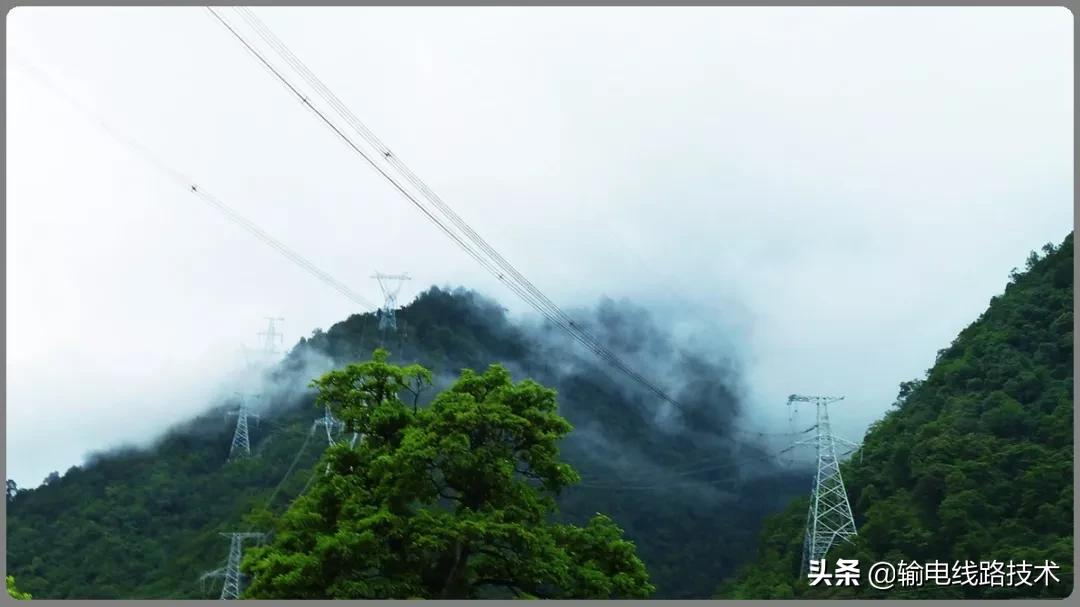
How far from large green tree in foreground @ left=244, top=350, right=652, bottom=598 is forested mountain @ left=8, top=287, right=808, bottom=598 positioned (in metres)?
16.4

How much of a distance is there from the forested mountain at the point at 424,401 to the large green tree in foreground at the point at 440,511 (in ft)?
53.9

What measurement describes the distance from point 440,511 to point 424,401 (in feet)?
52.9

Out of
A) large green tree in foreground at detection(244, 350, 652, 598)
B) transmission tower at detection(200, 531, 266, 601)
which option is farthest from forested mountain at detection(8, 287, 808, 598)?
large green tree in foreground at detection(244, 350, 652, 598)

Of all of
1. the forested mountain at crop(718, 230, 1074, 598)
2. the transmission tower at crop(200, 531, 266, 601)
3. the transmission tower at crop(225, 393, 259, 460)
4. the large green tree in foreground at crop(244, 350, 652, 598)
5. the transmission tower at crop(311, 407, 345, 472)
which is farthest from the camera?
the transmission tower at crop(225, 393, 259, 460)

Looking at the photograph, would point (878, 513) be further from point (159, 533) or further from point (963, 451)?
point (159, 533)

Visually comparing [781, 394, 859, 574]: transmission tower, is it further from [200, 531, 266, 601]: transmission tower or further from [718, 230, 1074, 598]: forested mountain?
[200, 531, 266, 601]: transmission tower

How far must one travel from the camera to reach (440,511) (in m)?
15.7

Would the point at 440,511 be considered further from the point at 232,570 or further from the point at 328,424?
the point at 328,424

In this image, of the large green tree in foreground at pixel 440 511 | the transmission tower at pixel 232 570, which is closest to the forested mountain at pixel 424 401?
the transmission tower at pixel 232 570

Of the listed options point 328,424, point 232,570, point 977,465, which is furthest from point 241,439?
point 977,465

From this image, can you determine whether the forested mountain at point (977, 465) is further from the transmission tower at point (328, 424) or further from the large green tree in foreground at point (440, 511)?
the transmission tower at point (328, 424)

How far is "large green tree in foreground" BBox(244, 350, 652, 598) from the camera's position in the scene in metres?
15.1

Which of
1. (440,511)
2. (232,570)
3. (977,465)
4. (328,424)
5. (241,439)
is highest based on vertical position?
(241,439)

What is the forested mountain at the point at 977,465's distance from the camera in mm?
25094
